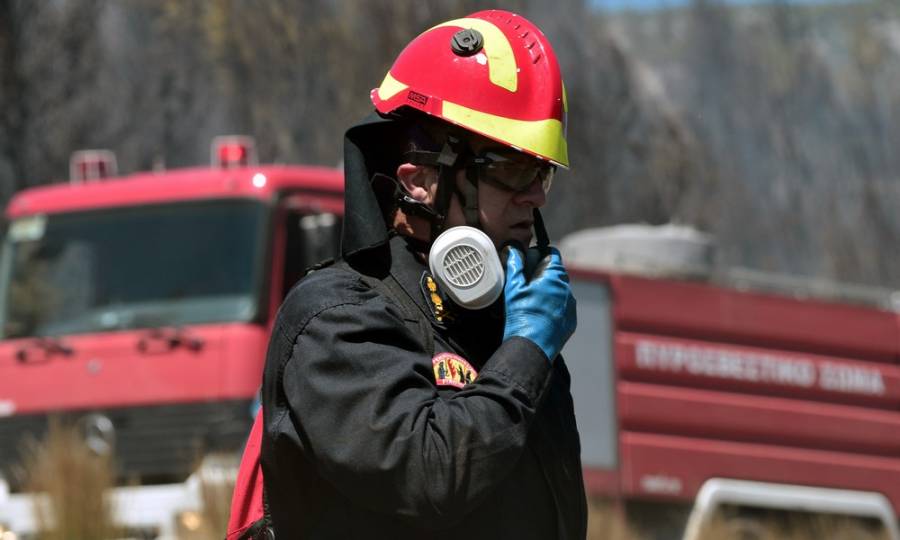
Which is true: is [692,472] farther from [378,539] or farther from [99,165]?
[378,539]

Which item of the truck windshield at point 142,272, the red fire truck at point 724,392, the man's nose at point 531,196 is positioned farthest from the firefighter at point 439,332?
the red fire truck at point 724,392

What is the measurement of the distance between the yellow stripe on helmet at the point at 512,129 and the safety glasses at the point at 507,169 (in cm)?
3

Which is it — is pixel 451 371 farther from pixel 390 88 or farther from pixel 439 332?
pixel 390 88

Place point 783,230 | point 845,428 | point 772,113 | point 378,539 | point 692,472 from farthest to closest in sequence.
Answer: point 772,113, point 783,230, point 845,428, point 692,472, point 378,539

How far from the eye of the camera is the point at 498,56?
283 centimetres

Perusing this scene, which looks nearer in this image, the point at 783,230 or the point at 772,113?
the point at 783,230

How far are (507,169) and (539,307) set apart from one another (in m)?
0.28

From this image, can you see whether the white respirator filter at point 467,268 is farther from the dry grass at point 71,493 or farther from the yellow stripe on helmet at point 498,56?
the dry grass at point 71,493

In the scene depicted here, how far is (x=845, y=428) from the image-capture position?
10570 millimetres

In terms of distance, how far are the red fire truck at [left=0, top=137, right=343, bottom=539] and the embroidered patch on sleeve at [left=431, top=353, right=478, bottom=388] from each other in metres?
5.06

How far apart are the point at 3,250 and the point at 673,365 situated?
3918 mm

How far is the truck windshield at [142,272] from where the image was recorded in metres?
8.05

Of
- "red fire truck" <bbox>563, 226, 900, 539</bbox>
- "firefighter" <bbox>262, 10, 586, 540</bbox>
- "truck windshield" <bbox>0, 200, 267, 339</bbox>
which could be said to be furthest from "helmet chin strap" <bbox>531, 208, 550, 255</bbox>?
"red fire truck" <bbox>563, 226, 900, 539</bbox>

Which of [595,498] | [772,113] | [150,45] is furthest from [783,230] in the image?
[595,498]
